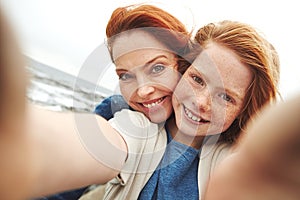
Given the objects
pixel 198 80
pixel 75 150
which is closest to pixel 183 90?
pixel 198 80

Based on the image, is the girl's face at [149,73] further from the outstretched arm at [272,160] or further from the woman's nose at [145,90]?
the outstretched arm at [272,160]

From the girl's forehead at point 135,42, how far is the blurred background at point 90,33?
0.02 metres

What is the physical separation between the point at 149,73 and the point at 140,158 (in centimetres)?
11

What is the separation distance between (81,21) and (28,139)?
30 cm

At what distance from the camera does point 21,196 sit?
0.98 ft

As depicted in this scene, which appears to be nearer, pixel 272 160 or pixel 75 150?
pixel 272 160

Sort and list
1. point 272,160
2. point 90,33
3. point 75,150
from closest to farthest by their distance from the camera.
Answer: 1. point 272,160
2. point 75,150
3. point 90,33

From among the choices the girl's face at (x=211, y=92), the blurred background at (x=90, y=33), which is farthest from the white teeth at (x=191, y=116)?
the blurred background at (x=90, y=33)

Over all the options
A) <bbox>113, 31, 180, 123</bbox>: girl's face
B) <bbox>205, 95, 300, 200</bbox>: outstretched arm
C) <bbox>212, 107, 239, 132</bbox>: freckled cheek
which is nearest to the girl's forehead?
<bbox>113, 31, 180, 123</bbox>: girl's face

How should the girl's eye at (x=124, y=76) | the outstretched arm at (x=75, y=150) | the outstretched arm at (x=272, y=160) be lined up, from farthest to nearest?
1. the girl's eye at (x=124, y=76)
2. the outstretched arm at (x=75, y=150)
3. the outstretched arm at (x=272, y=160)

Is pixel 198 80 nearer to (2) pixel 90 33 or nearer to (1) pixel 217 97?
(1) pixel 217 97

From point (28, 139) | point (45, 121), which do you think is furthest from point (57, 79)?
point (28, 139)

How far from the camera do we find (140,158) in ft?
1.65

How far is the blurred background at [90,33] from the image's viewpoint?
0.53 metres
